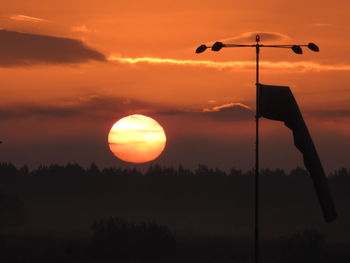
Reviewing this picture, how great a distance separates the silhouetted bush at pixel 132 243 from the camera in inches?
2995

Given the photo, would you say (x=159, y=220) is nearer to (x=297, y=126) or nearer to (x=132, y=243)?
(x=132, y=243)

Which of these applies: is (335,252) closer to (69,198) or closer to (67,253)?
(67,253)

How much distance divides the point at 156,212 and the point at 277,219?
30.7m

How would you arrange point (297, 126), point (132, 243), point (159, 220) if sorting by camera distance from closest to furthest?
point (297, 126) < point (132, 243) < point (159, 220)

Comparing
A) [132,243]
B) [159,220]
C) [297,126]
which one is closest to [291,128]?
[297,126]

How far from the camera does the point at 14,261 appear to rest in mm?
64938

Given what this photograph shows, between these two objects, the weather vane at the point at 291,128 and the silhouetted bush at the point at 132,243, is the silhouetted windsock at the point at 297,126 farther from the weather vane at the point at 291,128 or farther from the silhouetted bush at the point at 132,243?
the silhouetted bush at the point at 132,243

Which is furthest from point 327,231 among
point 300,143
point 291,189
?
point 300,143

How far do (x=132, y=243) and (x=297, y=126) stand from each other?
5213 cm

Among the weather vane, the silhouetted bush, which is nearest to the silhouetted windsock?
the weather vane

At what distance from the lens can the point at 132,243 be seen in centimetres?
7769

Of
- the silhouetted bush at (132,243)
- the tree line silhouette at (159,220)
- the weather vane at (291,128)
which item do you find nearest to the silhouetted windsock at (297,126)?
the weather vane at (291,128)

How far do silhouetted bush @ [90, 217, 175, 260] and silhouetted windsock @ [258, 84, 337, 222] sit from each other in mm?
48977

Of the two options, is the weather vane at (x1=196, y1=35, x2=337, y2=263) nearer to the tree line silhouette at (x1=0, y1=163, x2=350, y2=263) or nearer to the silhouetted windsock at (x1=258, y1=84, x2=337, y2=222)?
the silhouetted windsock at (x1=258, y1=84, x2=337, y2=222)
